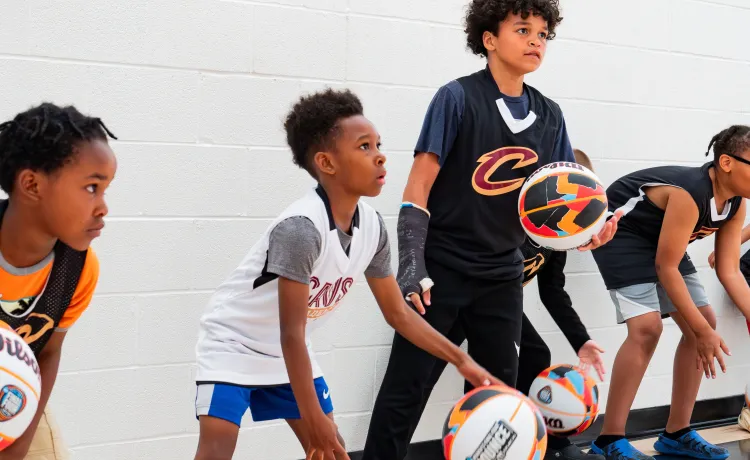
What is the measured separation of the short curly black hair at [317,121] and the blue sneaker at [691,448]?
250 cm

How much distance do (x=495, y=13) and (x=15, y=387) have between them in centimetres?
210

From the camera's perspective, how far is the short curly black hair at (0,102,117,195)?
2.11 m

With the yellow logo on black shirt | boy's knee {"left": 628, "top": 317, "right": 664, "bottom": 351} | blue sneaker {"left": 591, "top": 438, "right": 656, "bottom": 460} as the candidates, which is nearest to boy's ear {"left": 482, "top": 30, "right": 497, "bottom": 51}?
the yellow logo on black shirt

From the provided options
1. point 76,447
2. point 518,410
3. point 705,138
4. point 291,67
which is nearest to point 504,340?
point 518,410

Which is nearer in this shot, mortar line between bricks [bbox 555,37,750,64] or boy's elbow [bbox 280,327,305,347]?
boy's elbow [bbox 280,327,305,347]

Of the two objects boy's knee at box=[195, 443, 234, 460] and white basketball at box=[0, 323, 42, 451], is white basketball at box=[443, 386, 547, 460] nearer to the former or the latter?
boy's knee at box=[195, 443, 234, 460]

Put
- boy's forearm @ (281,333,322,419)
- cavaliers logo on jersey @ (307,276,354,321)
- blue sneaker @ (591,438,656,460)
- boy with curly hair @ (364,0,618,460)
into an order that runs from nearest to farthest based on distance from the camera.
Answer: boy's forearm @ (281,333,322,419) → cavaliers logo on jersey @ (307,276,354,321) → boy with curly hair @ (364,0,618,460) → blue sneaker @ (591,438,656,460)

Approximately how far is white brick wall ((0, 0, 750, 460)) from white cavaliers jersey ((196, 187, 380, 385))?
0.87 m

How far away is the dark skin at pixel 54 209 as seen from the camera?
210 cm

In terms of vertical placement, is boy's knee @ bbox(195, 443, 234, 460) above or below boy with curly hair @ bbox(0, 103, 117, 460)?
below

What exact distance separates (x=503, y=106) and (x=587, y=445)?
80.6 inches

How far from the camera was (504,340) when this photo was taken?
3164 mm

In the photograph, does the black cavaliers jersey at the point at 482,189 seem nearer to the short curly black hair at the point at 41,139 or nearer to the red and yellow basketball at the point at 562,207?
the red and yellow basketball at the point at 562,207

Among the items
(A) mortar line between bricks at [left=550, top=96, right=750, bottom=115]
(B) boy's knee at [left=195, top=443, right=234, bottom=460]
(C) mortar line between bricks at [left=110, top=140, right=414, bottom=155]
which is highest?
(A) mortar line between bricks at [left=550, top=96, right=750, bottom=115]
